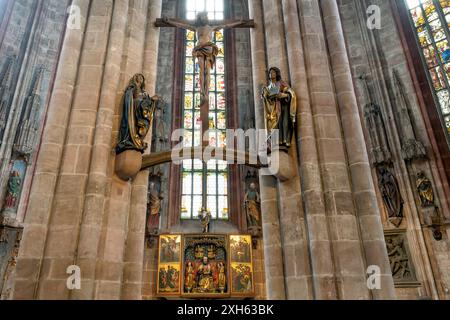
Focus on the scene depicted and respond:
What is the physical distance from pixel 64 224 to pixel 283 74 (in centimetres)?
488

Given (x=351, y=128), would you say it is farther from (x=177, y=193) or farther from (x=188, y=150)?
(x=177, y=193)

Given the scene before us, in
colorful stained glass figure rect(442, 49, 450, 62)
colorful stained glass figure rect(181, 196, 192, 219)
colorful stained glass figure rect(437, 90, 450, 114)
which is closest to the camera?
colorful stained glass figure rect(437, 90, 450, 114)

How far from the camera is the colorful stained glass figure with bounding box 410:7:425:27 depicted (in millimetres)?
→ 13383

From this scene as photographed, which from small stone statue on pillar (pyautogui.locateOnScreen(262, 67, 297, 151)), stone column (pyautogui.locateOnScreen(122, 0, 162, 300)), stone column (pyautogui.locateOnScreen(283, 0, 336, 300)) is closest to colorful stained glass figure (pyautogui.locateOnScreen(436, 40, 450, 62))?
stone column (pyautogui.locateOnScreen(283, 0, 336, 300))

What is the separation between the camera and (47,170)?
5.94m

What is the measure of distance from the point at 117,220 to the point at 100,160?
107 centimetres

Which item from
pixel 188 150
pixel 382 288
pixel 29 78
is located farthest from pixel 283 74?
pixel 29 78

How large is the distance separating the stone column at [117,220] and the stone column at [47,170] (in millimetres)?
863

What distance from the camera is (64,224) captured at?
559 cm

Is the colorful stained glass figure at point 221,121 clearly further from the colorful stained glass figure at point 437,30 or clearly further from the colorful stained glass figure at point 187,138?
the colorful stained glass figure at point 437,30

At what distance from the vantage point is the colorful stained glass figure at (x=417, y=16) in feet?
43.9

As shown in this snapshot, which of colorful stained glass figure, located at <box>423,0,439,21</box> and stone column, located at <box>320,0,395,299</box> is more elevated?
colorful stained glass figure, located at <box>423,0,439,21</box>

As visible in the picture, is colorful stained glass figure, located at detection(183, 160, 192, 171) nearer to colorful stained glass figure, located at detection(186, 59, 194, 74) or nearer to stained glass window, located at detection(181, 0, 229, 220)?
stained glass window, located at detection(181, 0, 229, 220)

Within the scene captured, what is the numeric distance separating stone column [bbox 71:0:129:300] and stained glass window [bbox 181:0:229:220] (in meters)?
6.46
